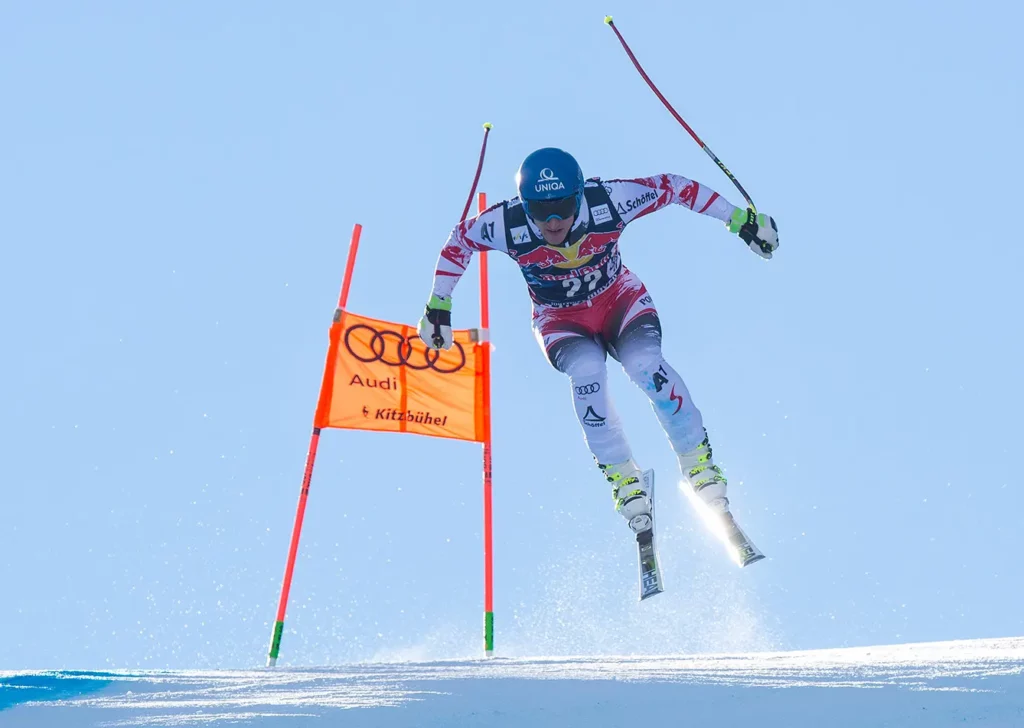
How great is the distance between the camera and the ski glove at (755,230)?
8.07m

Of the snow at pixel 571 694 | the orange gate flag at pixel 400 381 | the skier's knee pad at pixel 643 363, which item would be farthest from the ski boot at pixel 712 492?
the orange gate flag at pixel 400 381

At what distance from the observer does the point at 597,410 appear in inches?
320

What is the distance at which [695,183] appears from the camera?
26.9 ft

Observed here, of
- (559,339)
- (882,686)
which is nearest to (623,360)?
(559,339)

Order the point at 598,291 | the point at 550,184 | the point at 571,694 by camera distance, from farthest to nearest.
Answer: the point at 598,291
the point at 550,184
the point at 571,694

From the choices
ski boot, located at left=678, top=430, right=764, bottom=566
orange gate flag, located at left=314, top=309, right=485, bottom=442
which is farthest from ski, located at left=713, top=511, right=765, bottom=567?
orange gate flag, located at left=314, top=309, right=485, bottom=442

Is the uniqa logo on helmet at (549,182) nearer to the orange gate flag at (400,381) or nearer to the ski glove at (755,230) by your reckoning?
the ski glove at (755,230)

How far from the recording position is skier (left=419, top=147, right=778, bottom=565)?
7879 millimetres

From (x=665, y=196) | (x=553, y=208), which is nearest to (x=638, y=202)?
(x=665, y=196)

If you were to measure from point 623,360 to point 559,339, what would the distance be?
0.48 metres

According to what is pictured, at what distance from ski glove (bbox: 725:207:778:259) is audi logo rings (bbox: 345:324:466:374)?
172 inches

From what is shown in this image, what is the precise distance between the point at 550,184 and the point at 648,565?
105 inches

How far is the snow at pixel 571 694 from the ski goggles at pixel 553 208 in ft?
9.40

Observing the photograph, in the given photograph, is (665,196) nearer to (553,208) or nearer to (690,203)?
(690,203)
